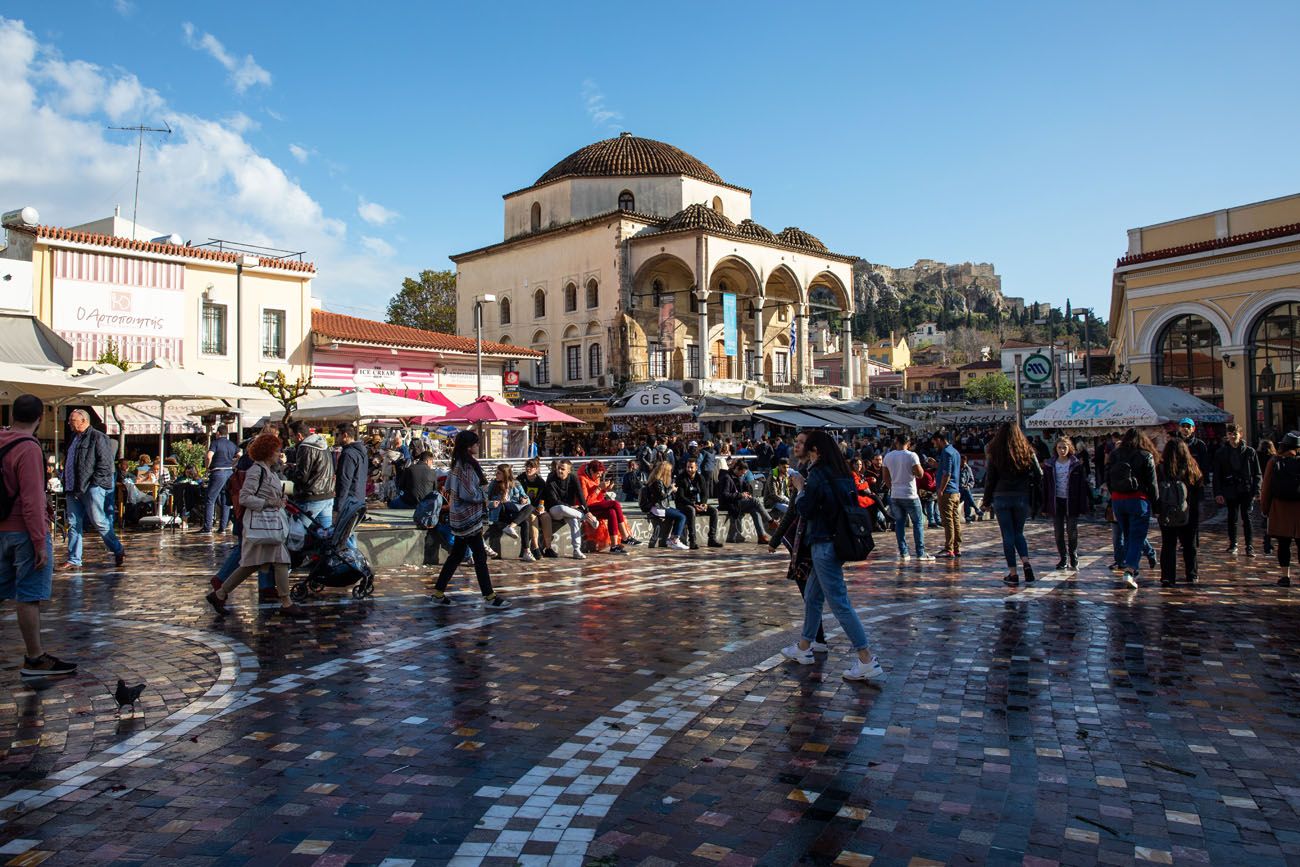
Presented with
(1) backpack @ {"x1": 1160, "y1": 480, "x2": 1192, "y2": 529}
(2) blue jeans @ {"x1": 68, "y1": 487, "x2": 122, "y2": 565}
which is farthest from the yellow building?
(2) blue jeans @ {"x1": 68, "y1": 487, "x2": 122, "y2": 565}

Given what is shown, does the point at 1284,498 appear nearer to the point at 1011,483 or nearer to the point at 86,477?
the point at 1011,483

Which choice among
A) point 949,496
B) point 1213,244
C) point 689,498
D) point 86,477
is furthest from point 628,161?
point 86,477

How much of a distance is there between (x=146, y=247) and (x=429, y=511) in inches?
689

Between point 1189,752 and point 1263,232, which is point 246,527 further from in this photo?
point 1263,232

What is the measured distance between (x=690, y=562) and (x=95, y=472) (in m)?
7.10

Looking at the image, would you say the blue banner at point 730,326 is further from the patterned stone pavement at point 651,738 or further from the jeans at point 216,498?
the patterned stone pavement at point 651,738

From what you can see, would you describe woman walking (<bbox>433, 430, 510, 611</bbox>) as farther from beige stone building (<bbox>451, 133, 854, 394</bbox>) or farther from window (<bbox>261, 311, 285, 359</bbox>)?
beige stone building (<bbox>451, 133, 854, 394</bbox>)

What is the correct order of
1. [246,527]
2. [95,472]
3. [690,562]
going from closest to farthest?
[246,527] < [95,472] < [690,562]

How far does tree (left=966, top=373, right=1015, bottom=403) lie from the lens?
96438 mm

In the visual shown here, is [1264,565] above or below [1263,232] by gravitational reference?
below

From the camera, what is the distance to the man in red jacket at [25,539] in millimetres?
5801

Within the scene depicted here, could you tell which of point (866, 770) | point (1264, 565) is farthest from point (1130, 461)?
point (866, 770)

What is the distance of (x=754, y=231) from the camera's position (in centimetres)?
4238

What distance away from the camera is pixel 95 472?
9.98 metres
